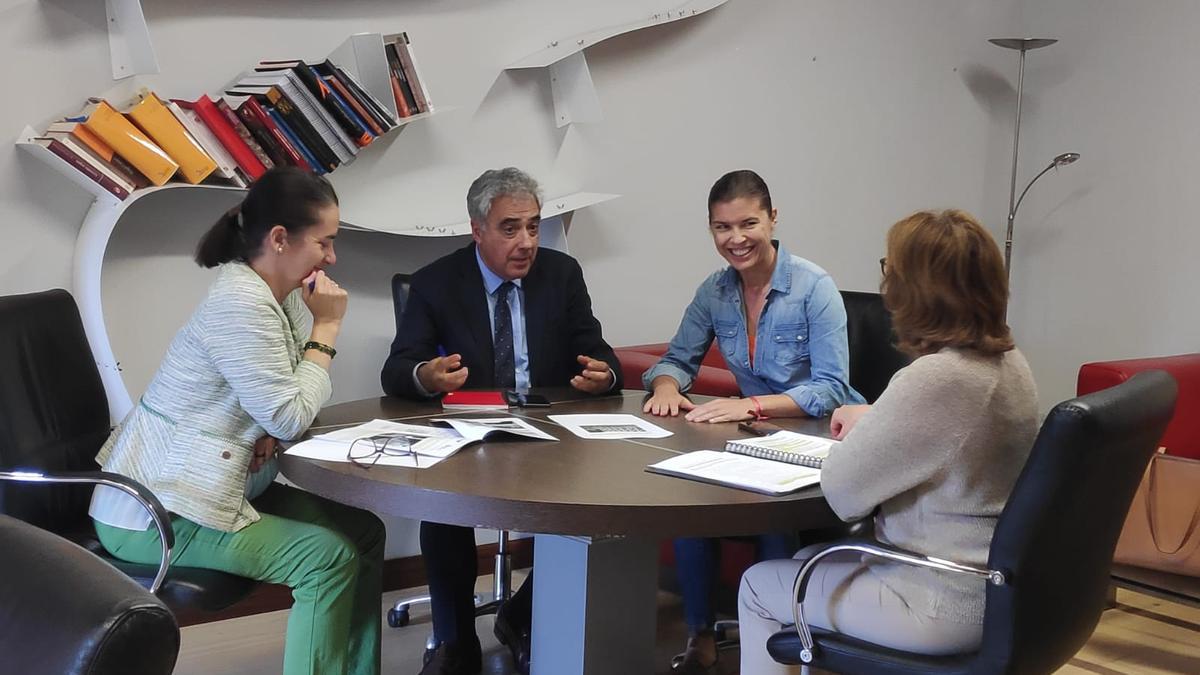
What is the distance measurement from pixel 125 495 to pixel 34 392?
32 centimetres

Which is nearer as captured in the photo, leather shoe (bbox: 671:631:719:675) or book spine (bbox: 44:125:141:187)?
book spine (bbox: 44:125:141:187)

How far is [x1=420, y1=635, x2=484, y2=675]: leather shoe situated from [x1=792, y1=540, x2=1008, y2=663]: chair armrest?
1.15 meters

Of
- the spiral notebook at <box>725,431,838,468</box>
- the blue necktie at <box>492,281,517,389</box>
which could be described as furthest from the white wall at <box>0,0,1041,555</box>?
the spiral notebook at <box>725,431,838,468</box>

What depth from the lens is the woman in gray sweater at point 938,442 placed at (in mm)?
1777

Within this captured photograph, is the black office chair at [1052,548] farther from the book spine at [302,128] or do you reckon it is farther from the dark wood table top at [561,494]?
the book spine at [302,128]

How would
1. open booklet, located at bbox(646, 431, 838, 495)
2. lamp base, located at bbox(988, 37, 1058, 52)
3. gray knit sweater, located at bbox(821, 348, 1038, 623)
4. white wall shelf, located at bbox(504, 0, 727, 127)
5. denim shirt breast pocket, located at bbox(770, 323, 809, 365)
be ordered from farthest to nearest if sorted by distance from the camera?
lamp base, located at bbox(988, 37, 1058, 52) < white wall shelf, located at bbox(504, 0, 727, 127) < denim shirt breast pocket, located at bbox(770, 323, 809, 365) < open booklet, located at bbox(646, 431, 838, 495) < gray knit sweater, located at bbox(821, 348, 1038, 623)

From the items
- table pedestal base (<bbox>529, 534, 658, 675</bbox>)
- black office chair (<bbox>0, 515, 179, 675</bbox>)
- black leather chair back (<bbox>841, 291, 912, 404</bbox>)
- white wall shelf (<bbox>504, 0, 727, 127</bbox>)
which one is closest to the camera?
black office chair (<bbox>0, 515, 179, 675</bbox>)

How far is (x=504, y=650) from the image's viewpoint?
307cm

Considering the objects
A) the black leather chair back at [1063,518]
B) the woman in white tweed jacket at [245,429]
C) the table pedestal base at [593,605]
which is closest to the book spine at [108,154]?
the woman in white tweed jacket at [245,429]

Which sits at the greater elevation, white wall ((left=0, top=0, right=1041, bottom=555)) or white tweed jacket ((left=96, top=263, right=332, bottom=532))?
white wall ((left=0, top=0, right=1041, bottom=555))

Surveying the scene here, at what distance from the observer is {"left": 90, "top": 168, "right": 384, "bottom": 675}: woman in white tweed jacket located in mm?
2191

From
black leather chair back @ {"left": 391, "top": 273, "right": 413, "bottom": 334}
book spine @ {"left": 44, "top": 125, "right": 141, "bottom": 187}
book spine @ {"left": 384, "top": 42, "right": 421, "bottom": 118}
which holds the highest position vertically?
book spine @ {"left": 384, "top": 42, "right": 421, "bottom": 118}

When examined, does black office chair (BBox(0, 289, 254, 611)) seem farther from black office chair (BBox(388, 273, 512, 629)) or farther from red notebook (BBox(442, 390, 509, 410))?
black office chair (BBox(388, 273, 512, 629))

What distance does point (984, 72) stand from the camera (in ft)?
16.0
